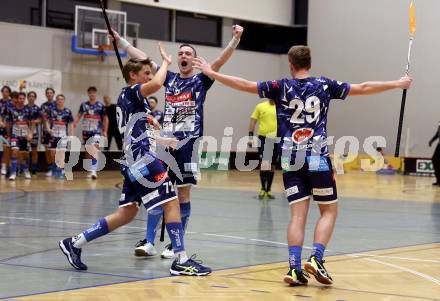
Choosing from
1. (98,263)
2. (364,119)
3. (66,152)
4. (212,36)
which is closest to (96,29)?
(66,152)

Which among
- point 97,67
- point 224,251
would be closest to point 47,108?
point 97,67

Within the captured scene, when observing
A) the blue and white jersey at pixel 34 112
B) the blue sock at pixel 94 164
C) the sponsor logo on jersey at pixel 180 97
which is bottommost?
the blue sock at pixel 94 164

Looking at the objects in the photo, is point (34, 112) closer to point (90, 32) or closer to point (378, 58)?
point (90, 32)

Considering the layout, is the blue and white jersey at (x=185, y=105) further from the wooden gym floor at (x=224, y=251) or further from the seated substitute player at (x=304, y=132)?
the wooden gym floor at (x=224, y=251)

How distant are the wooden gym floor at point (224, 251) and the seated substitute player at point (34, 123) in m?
4.64

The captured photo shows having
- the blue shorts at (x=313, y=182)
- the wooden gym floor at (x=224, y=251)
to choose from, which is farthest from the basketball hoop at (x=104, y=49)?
the blue shorts at (x=313, y=182)

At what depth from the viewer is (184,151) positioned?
9.20m

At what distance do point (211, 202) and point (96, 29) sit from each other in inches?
462

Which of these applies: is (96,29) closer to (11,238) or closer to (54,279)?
(11,238)

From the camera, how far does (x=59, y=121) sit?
23.2 m

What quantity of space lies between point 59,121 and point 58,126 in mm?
159

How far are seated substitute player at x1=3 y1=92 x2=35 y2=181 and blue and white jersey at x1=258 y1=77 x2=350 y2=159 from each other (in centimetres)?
1528

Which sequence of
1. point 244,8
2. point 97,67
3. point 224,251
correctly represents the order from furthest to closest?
point 244,8, point 97,67, point 224,251

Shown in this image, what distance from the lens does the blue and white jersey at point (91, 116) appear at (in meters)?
24.0
